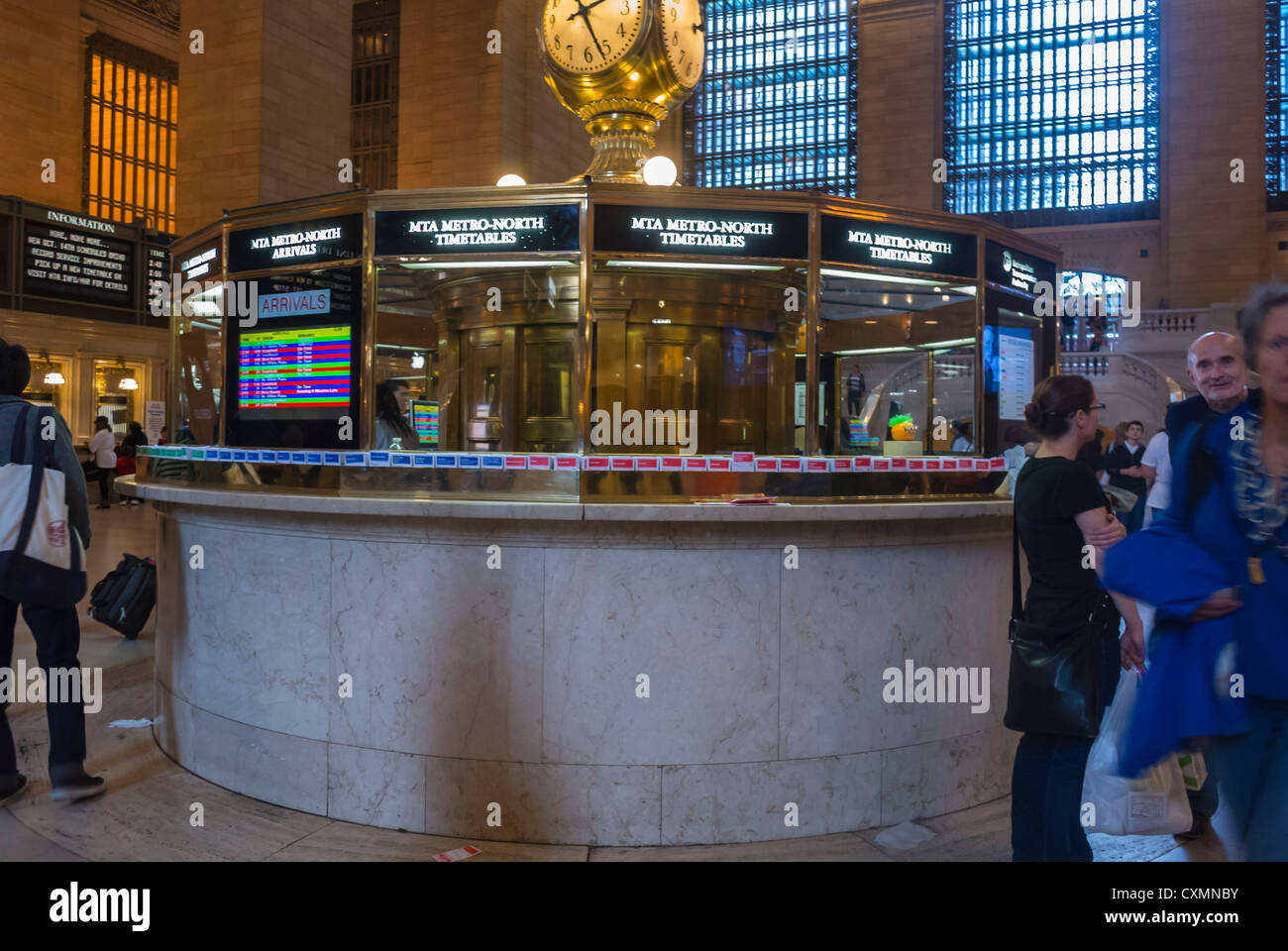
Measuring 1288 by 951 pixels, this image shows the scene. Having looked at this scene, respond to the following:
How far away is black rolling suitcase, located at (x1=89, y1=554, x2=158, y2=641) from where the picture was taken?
803 centimetres

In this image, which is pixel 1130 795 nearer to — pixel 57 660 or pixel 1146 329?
pixel 57 660

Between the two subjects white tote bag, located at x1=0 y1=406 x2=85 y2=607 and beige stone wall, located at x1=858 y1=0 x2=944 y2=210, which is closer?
white tote bag, located at x1=0 y1=406 x2=85 y2=607

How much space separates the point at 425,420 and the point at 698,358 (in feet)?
5.79

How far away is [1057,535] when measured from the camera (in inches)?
130

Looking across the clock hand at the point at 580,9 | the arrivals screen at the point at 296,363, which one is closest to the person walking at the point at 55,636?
the arrivals screen at the point at 296,363

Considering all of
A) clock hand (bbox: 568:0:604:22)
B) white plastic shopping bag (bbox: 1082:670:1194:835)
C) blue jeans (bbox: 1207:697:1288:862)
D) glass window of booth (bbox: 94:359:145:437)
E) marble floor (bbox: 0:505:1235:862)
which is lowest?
marble floor (bbox: 0:505:1235:862)

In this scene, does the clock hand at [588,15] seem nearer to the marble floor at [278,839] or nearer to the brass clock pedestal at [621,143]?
the brass clock pedestal at [621,143]

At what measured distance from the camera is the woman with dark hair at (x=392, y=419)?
4.95 metres

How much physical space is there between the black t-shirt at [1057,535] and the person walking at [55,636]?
4.27 m

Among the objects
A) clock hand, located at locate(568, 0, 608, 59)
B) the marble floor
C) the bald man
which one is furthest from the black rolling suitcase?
the bald man

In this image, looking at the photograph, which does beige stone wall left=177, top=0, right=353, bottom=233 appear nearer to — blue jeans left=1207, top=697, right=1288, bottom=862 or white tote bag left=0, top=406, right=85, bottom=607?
white tote bag left=0, top=406, right=85, bottom=607

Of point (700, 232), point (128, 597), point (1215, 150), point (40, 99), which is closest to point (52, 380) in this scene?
point (40, 99)

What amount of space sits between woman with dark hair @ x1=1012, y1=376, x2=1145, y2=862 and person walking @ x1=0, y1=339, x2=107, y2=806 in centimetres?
429
